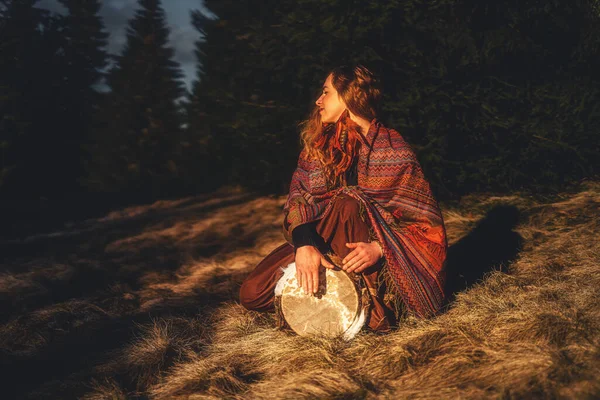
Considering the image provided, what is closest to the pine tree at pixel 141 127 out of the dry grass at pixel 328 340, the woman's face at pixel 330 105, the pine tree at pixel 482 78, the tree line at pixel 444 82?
the tree line at pixel 444 82

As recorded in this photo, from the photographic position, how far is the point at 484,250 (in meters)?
3.77

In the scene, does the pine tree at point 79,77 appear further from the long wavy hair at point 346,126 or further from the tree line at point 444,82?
the long wavy hair at point 346,126

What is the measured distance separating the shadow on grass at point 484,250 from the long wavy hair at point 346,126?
1014mm

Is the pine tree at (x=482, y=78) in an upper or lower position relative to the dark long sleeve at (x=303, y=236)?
upper

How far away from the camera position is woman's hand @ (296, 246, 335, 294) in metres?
2.17

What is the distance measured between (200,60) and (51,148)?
6.47 metres

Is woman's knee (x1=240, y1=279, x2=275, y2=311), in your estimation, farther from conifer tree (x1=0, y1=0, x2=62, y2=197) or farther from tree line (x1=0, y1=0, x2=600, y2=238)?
conifer tree (x1=0, y1=0, x2=62, y2=197)

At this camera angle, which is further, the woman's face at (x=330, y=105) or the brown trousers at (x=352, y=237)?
the woman's face at (x=330, y=105)

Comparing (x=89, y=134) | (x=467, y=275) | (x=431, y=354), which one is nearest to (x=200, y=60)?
(x=89, y=134)

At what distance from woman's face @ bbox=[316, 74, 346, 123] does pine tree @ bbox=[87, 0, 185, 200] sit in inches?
549

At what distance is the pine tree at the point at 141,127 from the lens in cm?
1574

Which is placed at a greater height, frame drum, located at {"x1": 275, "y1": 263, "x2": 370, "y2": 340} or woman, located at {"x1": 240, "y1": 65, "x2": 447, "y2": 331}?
woman, located at {"x1": 240, "y1": 65, "x2": 447, "y2": 331}

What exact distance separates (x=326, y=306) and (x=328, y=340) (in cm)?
17

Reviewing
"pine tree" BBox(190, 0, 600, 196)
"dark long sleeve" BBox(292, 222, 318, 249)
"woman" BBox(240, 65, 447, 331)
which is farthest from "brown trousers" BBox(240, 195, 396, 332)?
"pine tree" BBox(190, 0, 600, 196)
